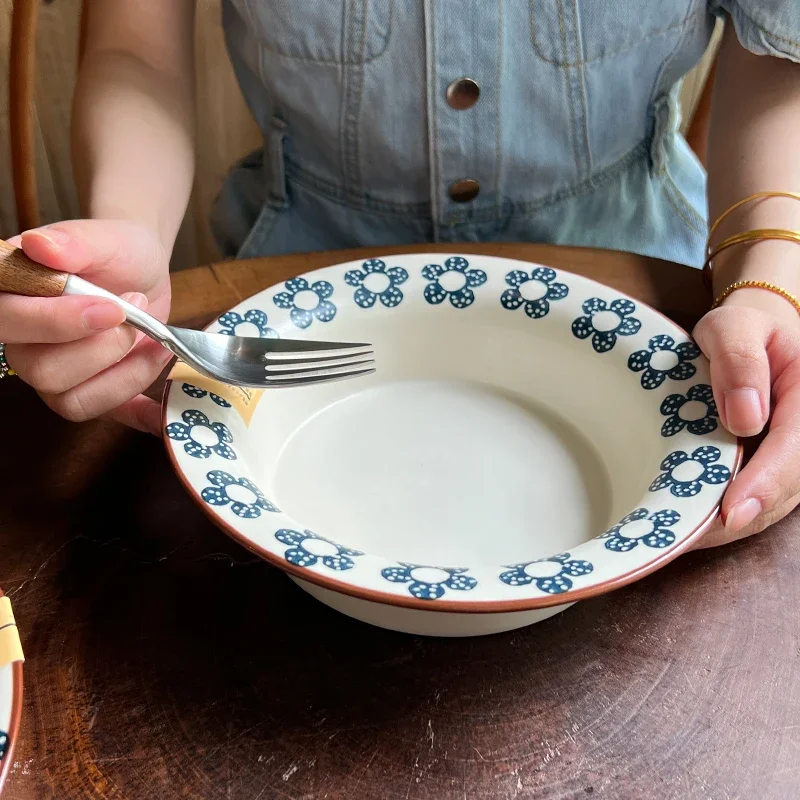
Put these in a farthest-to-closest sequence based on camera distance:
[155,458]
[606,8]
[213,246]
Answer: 1. [213,246]
2. [606,8]
3. [155,458]

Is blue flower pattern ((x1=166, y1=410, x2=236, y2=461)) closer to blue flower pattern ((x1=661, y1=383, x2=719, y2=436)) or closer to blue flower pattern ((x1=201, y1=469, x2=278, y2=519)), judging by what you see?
blue flower pattern ((x1=201, y1=469, x2=278, y2=519))

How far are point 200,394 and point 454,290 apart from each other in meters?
0.22

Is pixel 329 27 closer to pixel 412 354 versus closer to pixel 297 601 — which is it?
pixel 412 354

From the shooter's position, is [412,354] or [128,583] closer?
[128,583]

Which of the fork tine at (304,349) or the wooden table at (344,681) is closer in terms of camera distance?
the wooden table at (344,681)

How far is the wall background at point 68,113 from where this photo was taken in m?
1.06

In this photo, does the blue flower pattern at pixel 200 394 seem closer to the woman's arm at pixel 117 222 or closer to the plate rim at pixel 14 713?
the woman's arm at pixel 117 222

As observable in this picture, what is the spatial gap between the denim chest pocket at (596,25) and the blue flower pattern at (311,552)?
0.49m

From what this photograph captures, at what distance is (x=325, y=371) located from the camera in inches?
20.8

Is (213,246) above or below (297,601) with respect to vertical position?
below

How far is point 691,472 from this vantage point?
430 mm

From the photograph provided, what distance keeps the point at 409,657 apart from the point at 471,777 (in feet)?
0.23

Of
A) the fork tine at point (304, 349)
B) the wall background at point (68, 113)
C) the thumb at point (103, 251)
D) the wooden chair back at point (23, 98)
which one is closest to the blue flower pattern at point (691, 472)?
the fork tine at point (304, 349)

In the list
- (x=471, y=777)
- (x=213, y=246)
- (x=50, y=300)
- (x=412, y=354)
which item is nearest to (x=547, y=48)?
(x=412, y=354)
